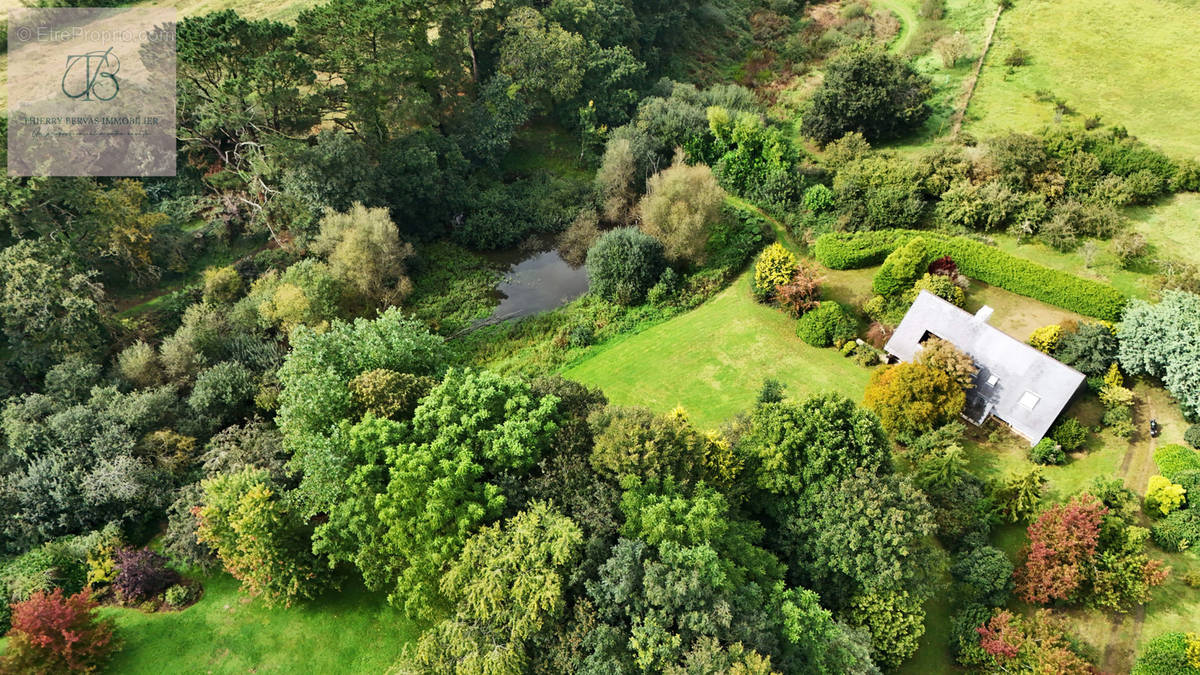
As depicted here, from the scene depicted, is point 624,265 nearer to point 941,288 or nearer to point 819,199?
point 819,199

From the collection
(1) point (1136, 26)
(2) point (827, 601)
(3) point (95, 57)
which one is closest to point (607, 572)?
(2) point (827, 601)

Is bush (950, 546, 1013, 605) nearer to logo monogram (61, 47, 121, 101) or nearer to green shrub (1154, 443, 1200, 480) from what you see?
green shrub (1154, 443, 1200, 480)

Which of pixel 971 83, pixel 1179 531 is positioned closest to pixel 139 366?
pixel 1179 531

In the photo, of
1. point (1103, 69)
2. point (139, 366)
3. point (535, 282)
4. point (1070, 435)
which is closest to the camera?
point (1070, 435)

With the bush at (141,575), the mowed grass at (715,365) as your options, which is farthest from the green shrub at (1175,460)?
the bush at (141,575)

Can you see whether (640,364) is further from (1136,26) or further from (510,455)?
(1136,26)

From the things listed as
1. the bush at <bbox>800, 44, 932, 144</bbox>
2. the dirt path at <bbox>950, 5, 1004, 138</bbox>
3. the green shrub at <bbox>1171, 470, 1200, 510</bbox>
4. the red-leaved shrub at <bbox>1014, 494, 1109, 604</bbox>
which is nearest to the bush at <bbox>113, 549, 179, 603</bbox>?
the red-leaved shrub at <bbox>1014, 494, 1109, 604</bbox>
